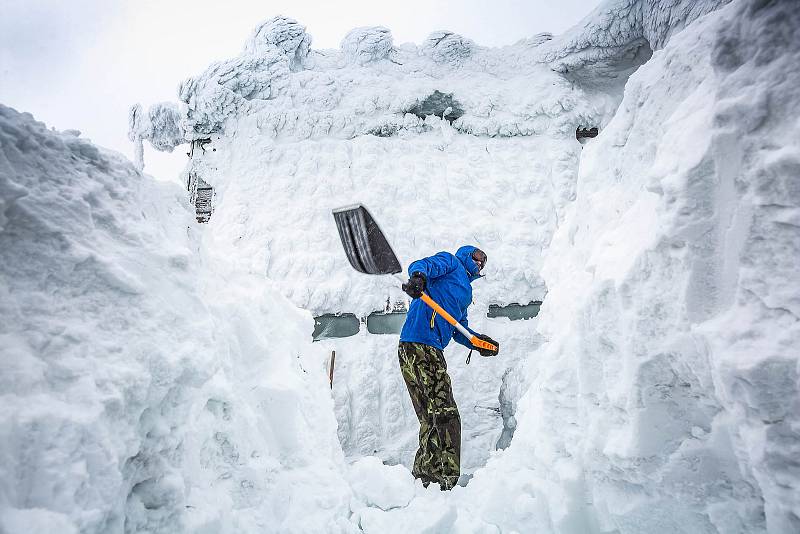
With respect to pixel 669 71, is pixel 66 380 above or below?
below

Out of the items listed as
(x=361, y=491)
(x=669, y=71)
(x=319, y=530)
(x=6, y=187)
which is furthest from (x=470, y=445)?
(x=6, y=187)

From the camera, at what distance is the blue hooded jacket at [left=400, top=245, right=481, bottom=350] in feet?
9.77

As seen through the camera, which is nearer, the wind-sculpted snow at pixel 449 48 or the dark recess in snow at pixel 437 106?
the dark recess in snow at pixel 437 106

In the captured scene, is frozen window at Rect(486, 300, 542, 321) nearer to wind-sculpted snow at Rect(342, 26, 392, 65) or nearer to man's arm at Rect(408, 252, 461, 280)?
man's arm at Rect(408, 252, 461, 280)

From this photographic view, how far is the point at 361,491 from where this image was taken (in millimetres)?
2344

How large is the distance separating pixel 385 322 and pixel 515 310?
1.62 meters

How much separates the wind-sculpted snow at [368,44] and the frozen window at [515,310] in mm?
3782

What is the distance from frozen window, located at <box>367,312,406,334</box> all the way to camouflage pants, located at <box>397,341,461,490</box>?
1865 millimetres

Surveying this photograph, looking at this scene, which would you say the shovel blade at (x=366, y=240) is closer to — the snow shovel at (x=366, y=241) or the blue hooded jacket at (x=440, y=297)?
the snow shovel at (x=366, y=241)

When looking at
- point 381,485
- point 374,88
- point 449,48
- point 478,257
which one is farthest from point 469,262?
point 449,48

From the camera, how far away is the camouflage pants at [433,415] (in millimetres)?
2734

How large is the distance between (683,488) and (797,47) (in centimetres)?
151

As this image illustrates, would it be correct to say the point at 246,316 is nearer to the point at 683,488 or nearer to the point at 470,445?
the point at 683,488

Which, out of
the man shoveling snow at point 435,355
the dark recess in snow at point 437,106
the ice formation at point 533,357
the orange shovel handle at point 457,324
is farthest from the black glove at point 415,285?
the dark recess in snow at point 437,106
